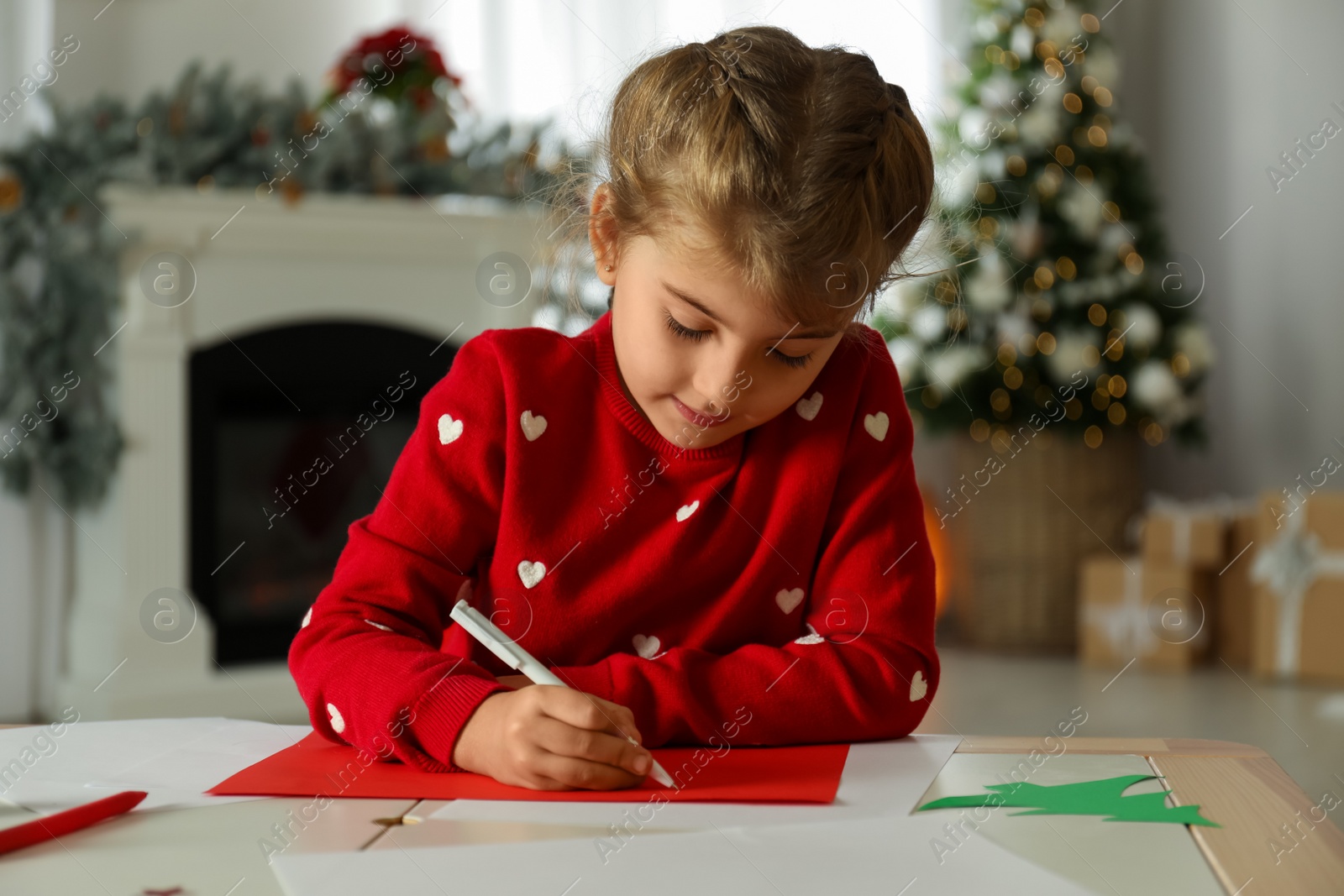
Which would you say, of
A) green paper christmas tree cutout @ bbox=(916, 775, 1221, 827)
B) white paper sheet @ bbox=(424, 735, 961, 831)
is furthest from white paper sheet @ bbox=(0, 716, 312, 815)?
green paper christmas tree cutout @ bbox=(916, 775, 1221, 827)

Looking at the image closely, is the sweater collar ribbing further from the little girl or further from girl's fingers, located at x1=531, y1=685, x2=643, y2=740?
girl's fingers, located at x1=531, y1=685, x2=643, y2=740

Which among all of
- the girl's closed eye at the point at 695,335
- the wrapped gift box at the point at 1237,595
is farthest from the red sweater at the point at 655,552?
the wrapped gift box at the point at 1237,595

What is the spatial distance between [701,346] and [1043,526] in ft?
8.32

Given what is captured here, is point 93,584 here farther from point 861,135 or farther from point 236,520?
point 861,135

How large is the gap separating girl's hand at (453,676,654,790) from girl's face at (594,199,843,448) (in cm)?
23

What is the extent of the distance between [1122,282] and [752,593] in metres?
2.54

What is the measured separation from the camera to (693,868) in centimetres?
50

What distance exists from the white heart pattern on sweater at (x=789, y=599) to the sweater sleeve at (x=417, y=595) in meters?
0.20

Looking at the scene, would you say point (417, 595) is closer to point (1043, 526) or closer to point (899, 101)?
point (899, 101)

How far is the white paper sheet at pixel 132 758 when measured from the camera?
59cm

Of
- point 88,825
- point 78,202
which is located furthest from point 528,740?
point 78,202

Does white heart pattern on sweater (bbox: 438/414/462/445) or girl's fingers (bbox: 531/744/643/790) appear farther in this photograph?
white heart pattern on sweater (bbox: 438/414/462/445)

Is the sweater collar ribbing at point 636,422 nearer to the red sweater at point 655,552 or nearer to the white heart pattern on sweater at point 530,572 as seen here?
the red sweater at point 655,552

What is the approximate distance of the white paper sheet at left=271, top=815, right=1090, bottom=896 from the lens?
1.55ft
